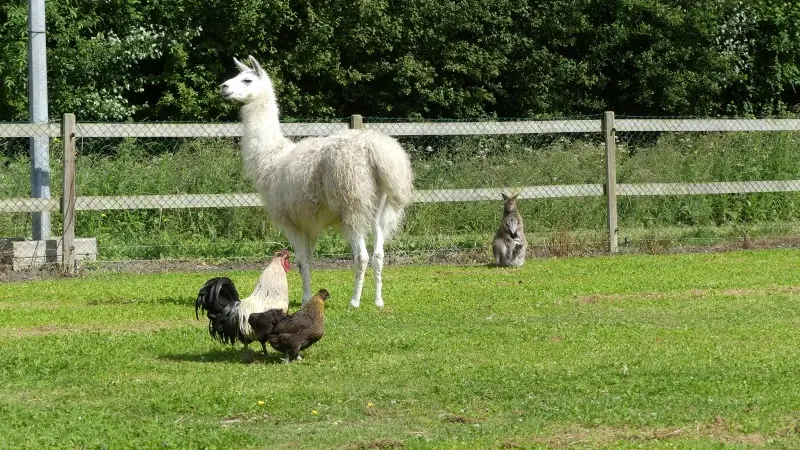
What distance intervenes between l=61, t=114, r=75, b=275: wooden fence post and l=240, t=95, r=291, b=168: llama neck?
3.38 metres

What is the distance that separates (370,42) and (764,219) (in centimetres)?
1117

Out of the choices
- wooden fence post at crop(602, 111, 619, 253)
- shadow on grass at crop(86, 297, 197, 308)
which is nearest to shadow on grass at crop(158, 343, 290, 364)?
shadow on grass at crop(86, 297, 197, 308)

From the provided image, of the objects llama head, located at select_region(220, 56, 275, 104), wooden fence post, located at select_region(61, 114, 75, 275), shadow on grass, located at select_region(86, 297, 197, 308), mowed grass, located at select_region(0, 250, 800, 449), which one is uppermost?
llama head, located at select_region(220, 56, 275, 104)

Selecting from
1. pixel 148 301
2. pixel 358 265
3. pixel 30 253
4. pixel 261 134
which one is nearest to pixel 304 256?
pixel 358 265

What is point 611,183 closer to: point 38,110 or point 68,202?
point 68,202

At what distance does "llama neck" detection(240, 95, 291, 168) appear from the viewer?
13.1 meters

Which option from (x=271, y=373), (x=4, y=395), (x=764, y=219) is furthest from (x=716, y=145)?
(x=4, y=395)

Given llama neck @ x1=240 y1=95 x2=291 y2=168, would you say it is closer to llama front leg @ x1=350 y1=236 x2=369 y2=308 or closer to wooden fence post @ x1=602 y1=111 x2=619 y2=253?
llama front leg @ x1=350 y1=236 x2=369 y2=308

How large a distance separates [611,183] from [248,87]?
6.39m

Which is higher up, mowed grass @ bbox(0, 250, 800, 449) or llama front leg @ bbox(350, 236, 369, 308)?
llama front leg @ bbox(350, 236, 369, 308)

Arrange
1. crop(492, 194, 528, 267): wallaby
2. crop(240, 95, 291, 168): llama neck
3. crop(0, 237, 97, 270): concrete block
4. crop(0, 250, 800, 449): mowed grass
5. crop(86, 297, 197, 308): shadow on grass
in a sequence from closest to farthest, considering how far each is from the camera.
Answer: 1. crop(0, 250, 800, 449): mowed grass
2. crop(86, 297, 197, 308): shadow on grass
3. crop(240, 95, 291, 168): llama neck
4. crop(0, 237, 97, 270): concrete block
5. crop(492, 194, 528, 267): wallaby

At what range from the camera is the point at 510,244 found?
15852 mm

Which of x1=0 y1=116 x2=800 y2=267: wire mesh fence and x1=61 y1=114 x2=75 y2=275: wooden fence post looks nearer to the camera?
x1=61 y1=114 x2=75 y2=275: wooden fence post

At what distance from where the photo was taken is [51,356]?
377 inches
